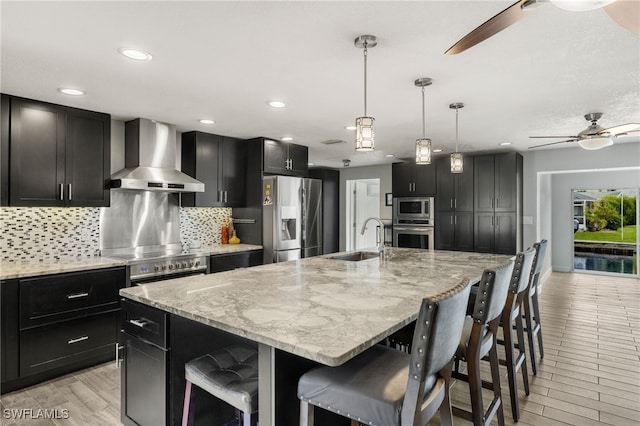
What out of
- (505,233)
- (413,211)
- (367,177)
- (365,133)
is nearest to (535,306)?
(365,133)

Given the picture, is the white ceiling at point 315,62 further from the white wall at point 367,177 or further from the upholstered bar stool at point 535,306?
the white wall at point 367,177

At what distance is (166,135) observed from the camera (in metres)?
4.12

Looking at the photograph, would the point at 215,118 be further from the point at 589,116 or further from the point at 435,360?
the point at 589,116

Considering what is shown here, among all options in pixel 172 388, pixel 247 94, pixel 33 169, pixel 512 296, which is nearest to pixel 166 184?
pixel 33 169

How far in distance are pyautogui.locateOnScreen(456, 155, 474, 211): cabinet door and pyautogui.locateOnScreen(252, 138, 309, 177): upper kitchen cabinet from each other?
2.58 metres

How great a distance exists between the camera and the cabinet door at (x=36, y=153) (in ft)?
10.1

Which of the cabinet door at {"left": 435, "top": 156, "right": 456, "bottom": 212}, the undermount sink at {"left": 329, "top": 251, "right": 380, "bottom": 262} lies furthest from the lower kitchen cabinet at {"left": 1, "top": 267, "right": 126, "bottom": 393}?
the cabinet door at {"left": 435, "top": 156, "right": 456, "bottom": 212}

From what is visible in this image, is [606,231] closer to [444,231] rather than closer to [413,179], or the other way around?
[444,231]

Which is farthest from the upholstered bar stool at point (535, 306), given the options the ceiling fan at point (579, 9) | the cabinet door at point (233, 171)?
the cabinet door at point (233, 171)

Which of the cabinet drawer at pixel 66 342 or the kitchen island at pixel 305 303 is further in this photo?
the cabinet drawer at pixel 66 342

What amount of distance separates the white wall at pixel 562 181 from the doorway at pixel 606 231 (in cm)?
28

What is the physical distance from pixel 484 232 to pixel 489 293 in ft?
14.6

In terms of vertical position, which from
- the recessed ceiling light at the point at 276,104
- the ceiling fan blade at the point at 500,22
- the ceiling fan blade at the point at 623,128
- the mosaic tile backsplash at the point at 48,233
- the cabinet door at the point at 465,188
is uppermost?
the recessed ceiling light at the point at 276,104

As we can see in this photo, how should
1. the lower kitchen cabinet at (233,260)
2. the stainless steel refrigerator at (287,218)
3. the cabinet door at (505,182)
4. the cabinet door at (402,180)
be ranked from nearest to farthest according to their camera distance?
the lower kitchen cabinet at (233,260)
the stainless steel refrigerator at (287,218)
the cabinet door at (505,182)
the cabinet door at (402,180)
